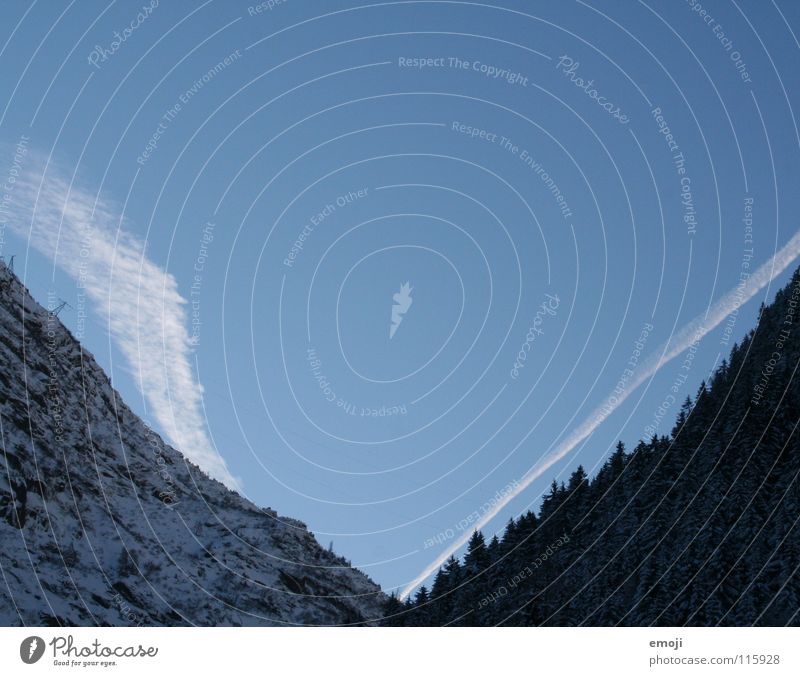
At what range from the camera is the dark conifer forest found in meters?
83.5

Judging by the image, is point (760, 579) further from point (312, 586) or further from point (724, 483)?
point (312, 586)

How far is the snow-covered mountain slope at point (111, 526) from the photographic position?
106m

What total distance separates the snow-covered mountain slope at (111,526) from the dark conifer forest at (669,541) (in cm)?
3427

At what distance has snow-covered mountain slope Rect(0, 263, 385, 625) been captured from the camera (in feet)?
349

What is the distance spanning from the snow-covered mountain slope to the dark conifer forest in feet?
112

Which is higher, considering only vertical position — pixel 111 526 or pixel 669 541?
pixel 111 526

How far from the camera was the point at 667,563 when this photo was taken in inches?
3570

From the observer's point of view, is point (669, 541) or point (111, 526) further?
point (111, 526)

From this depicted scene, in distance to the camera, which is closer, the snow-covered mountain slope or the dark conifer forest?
the dark conifer forest

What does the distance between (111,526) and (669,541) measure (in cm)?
7912

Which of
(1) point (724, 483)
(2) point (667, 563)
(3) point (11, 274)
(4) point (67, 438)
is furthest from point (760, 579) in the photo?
(3) point (11, 274)

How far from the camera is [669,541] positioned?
310 ft
